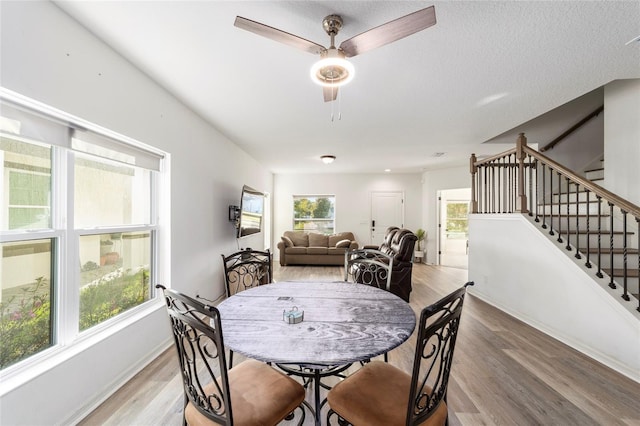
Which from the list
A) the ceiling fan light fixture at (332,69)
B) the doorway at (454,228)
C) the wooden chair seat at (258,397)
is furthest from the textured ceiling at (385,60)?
the doorway at (454,228)

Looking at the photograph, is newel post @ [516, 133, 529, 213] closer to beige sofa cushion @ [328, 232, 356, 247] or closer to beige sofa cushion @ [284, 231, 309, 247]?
beige sofa cushion @ [328, 232, 356, 247]

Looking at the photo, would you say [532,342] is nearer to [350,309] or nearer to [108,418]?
[350,309]

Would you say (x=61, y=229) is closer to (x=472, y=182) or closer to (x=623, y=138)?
(x=472, y=182)

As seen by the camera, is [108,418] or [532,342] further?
[532,342]

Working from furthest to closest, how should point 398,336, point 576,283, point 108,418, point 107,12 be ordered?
point 576,283, point 108,418, point 107,12, point 398,336

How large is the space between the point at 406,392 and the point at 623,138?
3998 mm

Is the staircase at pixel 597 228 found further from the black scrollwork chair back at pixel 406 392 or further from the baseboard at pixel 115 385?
the baseboard at pixel 115 385

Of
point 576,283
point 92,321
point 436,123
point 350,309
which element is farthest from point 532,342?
point 92,321

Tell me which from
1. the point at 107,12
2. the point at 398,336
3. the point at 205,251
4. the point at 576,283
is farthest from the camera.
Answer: the point at 205,251

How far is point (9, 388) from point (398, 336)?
6.63 feet

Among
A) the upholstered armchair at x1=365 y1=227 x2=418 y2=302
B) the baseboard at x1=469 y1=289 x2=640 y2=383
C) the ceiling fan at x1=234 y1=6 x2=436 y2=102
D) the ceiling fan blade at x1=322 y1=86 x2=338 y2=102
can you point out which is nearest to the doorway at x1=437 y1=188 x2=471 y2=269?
the upholstered armchair at x1=365 y1=227 x2=418 y2=302

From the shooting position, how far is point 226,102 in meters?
2.74

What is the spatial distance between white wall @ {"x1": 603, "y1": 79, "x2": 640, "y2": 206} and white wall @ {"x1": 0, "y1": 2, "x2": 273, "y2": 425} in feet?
16.5

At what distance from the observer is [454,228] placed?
293 inches
